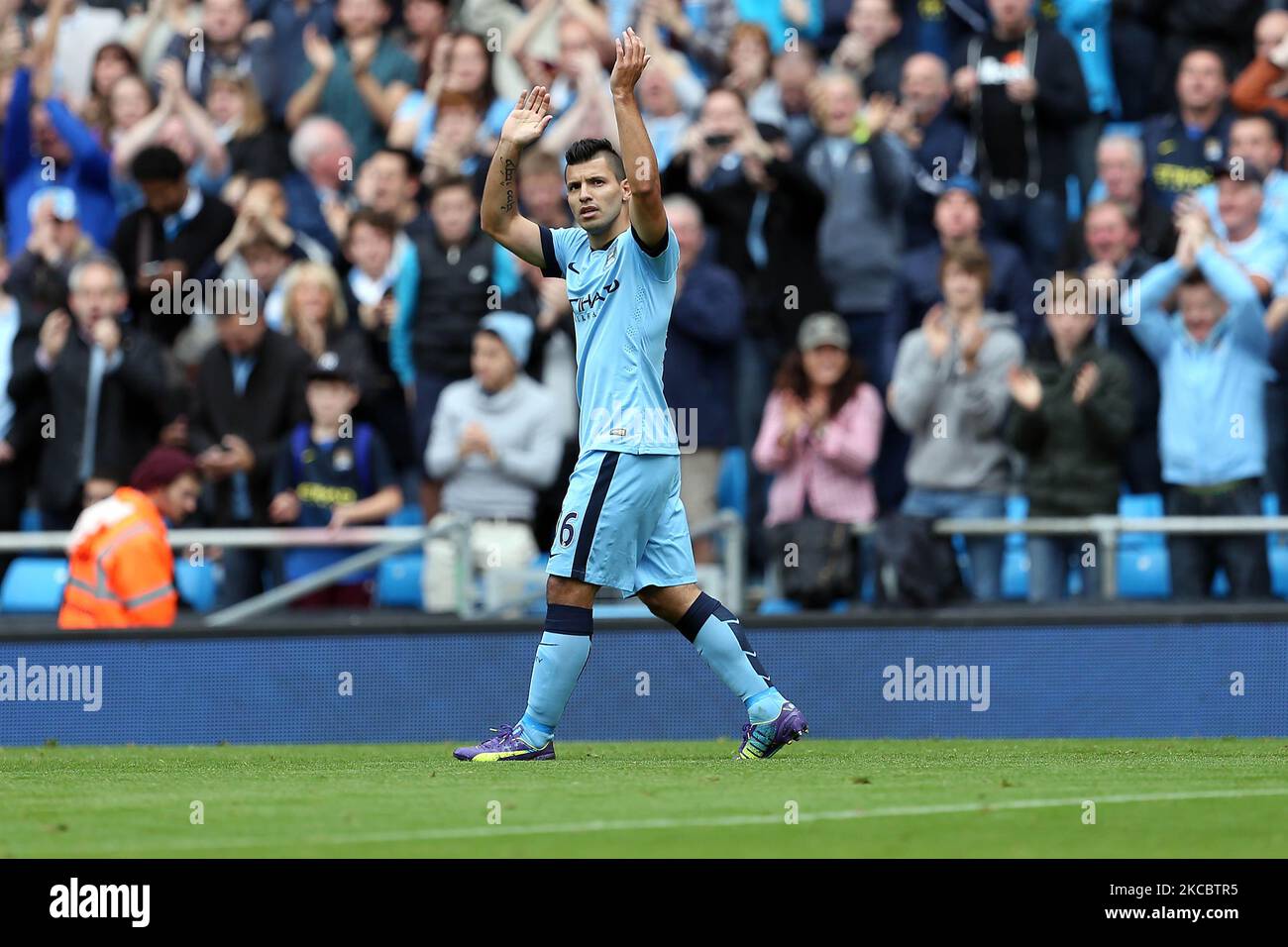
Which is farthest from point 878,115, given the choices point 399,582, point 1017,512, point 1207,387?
point 399,582

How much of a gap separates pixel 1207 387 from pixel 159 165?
7014 millimetres

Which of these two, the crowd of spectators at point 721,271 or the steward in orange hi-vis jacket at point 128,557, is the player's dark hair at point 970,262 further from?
the steward in orange hi-vis jacket at point 128,557

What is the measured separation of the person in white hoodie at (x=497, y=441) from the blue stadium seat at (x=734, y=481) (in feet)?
4.21

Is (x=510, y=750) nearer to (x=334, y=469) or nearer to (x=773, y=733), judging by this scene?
(x=773, y=733)

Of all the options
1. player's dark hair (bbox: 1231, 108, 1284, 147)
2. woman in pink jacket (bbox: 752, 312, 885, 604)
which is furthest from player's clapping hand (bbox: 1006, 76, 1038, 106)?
→ woman in pink jacket (bbox: 752, 312, 885, 604)

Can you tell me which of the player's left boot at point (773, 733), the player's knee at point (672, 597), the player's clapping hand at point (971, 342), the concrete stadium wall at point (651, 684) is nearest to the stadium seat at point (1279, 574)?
the concrete stadium wall at point (651, 684)

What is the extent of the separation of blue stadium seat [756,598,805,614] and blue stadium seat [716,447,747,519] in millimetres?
1223

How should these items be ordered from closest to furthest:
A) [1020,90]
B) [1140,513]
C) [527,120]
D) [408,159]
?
[527,120] → [1140,513] → [1020,90] → [408,159]

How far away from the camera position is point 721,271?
1492cm

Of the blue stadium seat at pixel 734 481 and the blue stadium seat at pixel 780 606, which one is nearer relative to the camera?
the blue stadium seat at pixel 780 606

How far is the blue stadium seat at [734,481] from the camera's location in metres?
15.4
